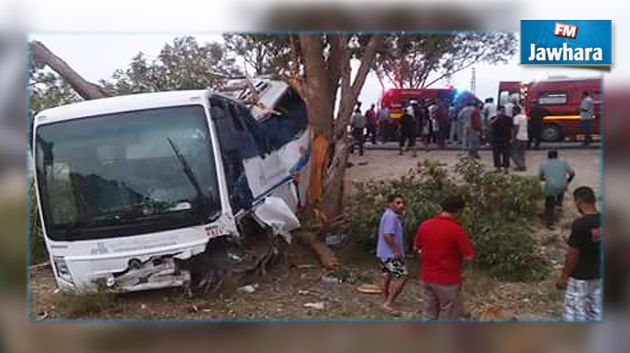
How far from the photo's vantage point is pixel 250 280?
479 cm

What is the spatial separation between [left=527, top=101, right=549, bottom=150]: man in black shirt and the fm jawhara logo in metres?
0.33

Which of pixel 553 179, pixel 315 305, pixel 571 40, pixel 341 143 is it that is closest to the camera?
pixel 571 40

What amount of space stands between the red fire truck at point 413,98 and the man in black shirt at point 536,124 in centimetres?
36

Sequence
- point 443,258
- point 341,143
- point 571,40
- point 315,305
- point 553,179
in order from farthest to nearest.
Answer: point 341,143 → point 315,305 → point 553,179 → point 443,258 → point 571,40

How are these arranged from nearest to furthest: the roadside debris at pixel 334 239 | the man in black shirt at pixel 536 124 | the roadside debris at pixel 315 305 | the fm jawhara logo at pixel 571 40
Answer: the fm jawhara logo at pixel 571 40, the man in black shirt at pixel 536 124, the roadside debris at pixel 315 305, the roadside debris at pixel 334 239

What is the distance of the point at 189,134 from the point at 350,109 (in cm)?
105

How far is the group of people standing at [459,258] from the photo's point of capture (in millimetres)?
4504

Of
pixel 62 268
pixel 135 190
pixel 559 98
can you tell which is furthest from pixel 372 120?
pixel 62 268

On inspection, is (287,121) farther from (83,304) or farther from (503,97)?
(83,304)

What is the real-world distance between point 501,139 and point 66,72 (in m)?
2.77

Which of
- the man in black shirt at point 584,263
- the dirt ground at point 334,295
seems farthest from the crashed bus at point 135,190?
the man in black shirt at point 584,263

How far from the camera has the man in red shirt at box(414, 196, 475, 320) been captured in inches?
176

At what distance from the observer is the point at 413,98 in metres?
4.68

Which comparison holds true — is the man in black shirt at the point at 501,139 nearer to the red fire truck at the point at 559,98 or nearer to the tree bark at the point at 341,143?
the red fire truck at the point at 559,98
